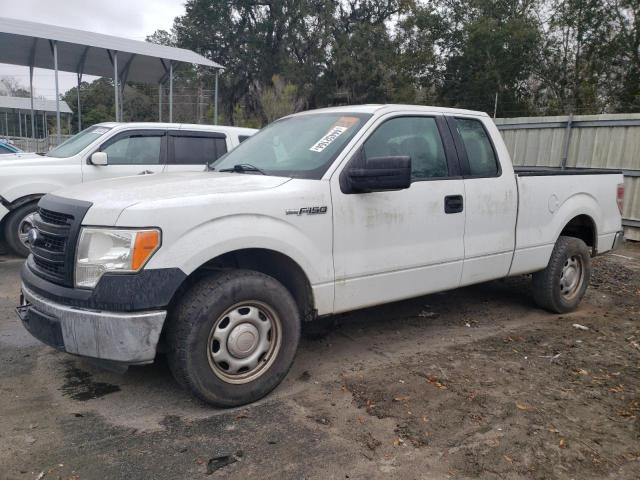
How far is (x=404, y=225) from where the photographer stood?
4.10 m

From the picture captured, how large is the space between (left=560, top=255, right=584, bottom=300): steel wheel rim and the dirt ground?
2.51 feet

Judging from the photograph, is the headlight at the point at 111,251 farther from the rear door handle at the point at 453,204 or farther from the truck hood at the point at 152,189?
the rear door handle at the point at 453,204

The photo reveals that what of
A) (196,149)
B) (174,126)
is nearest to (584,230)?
(196,149)

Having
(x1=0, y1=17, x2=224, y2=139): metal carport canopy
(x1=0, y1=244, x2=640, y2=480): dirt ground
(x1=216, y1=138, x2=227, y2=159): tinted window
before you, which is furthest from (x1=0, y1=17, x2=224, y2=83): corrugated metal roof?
(x1=0, y1=244, x2=640, y2=480): dirt ground

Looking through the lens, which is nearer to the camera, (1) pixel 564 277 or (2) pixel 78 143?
(1) pixel 564 277

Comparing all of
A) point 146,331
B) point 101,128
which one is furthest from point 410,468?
point 101,128

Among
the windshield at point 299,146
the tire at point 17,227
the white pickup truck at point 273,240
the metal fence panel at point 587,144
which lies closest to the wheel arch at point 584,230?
the white pickup truck at point 273,240

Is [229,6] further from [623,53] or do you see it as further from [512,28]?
[623,53]

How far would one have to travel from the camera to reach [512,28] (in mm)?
26922

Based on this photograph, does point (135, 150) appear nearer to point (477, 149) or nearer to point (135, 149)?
point (135, 149)

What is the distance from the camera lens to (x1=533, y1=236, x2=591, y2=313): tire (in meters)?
5.48

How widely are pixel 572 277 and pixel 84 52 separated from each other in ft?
47.4

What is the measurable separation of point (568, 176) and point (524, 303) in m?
1.46

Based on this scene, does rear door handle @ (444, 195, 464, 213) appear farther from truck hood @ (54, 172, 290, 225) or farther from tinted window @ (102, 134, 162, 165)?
tinted window @ (102, 134, 162, 165)
